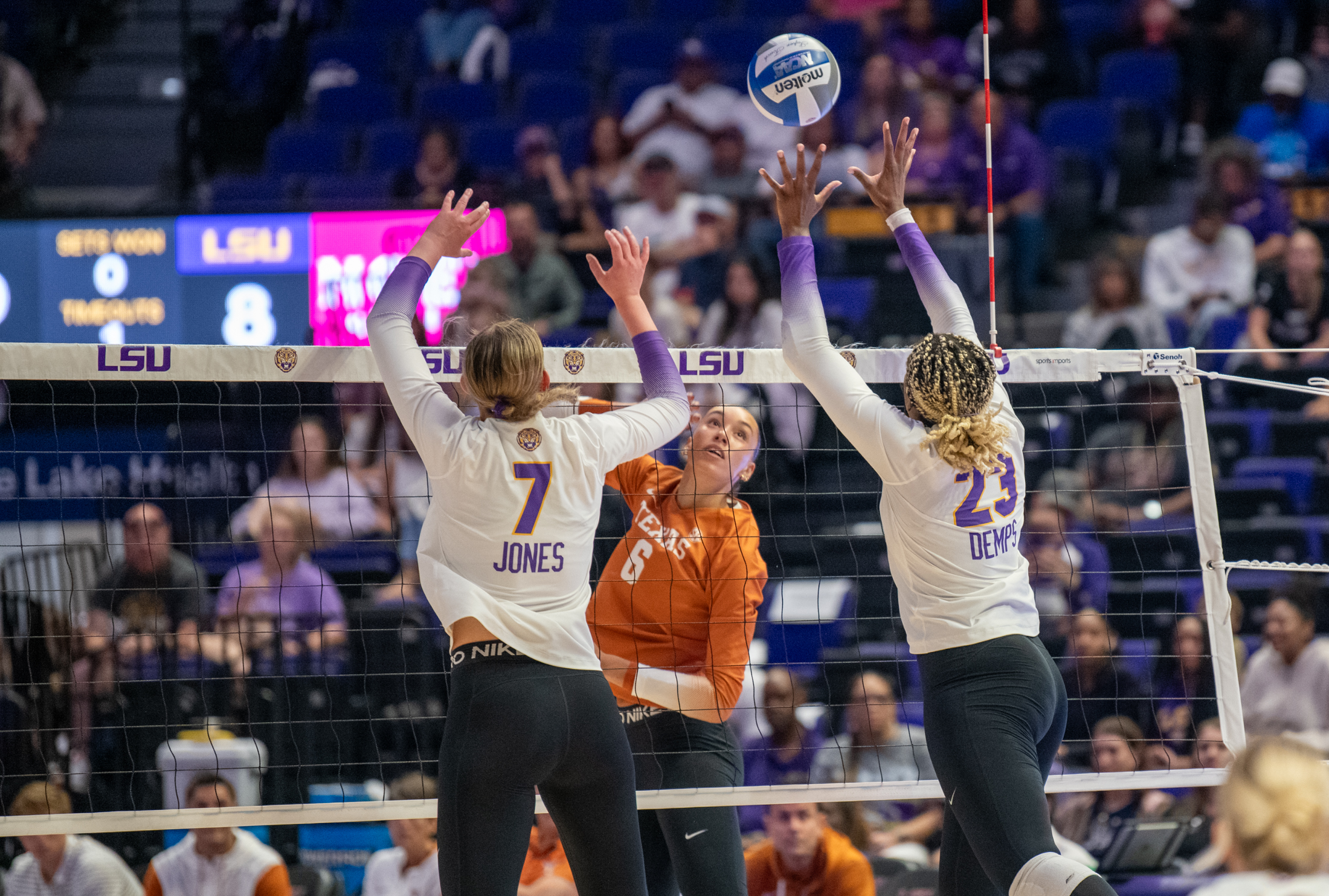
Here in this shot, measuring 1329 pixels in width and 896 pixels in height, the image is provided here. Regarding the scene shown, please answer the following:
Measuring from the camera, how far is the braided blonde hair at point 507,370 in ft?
11.8

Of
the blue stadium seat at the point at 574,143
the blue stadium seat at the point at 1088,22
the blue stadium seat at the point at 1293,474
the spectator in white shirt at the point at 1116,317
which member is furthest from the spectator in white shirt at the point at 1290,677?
the blue stadium seat at the point at 574,143

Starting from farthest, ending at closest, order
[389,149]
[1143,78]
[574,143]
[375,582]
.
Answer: [389,149]
[574,143]
[1143,78]
[375,582]

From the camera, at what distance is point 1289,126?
1042 cm

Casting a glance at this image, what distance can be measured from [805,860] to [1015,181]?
556 cm

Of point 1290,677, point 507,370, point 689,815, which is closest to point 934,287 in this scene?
point 507,370

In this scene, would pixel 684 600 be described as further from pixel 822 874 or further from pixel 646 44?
pixel 646 44

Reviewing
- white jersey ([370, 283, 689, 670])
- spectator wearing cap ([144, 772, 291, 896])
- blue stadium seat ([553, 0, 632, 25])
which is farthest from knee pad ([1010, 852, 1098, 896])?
blue stadium seat ([553, 0, 632, 25])

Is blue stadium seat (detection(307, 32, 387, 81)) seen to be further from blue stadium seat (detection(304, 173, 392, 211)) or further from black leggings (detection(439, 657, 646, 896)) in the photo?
black leggings (detection(439, 657, 646, 896))

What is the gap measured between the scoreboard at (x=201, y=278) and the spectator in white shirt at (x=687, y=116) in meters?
1.86

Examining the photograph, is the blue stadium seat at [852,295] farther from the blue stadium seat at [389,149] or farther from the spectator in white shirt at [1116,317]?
the blue stadium seat at [389,149]

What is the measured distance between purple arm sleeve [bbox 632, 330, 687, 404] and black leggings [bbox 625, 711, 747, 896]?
3.76ft

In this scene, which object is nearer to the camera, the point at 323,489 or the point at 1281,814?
the point at 1281,814

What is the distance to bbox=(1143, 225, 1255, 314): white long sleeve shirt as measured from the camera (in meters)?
9.50

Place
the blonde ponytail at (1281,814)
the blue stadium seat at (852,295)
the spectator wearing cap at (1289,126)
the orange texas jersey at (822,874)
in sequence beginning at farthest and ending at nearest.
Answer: the spectator wearing cap at (1289,126) < the blue stadium seat at (852,295) < the orange texas jersey at (822,874) < the blonde ponytail at (1281,814)
